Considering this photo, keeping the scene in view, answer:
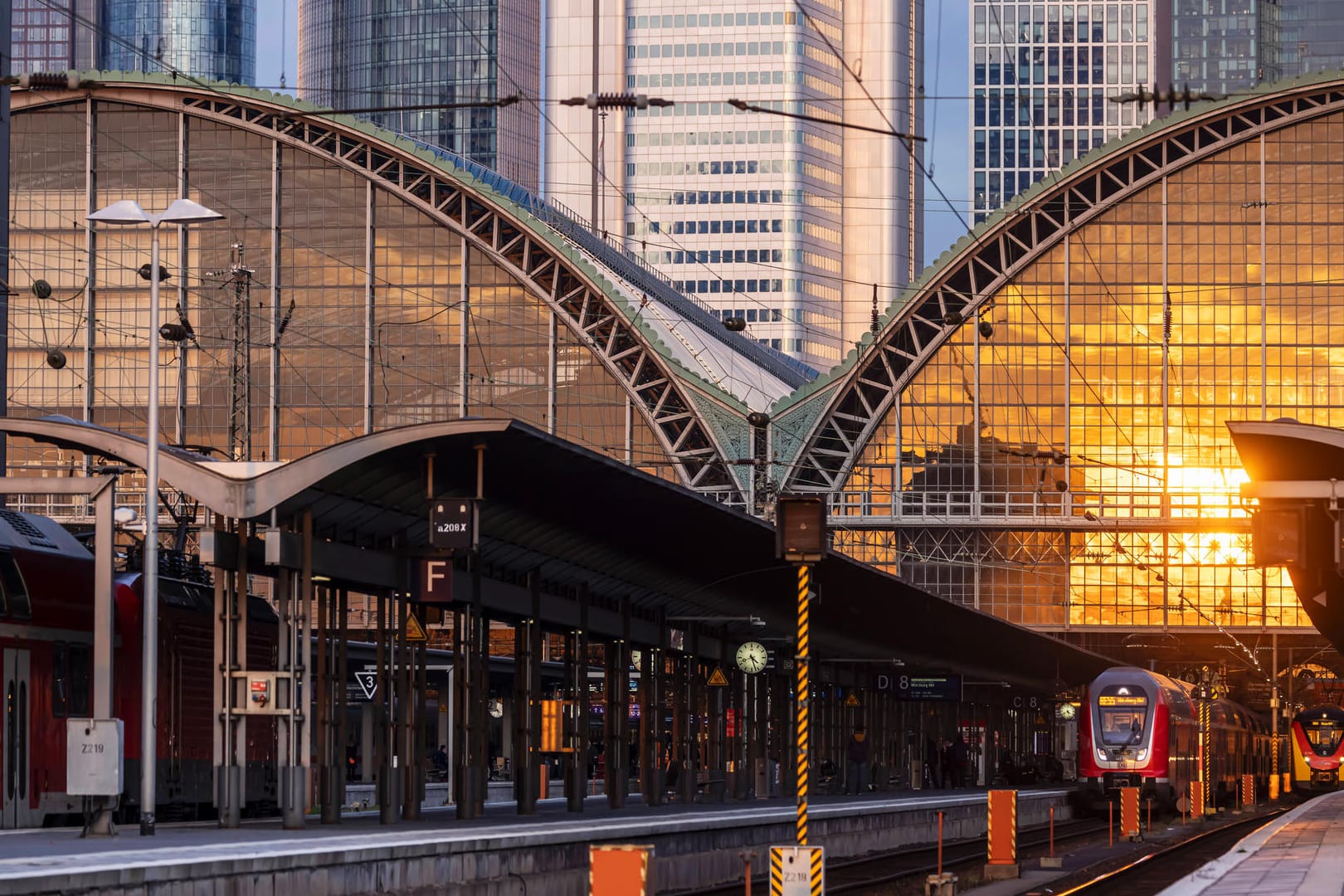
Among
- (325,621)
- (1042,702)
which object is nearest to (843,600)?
(325,621)

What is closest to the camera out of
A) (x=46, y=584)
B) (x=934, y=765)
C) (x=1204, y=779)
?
(x=46, y=584)

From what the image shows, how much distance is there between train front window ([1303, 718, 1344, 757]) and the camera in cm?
8969

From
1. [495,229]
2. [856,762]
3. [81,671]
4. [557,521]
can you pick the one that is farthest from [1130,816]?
[495,229]

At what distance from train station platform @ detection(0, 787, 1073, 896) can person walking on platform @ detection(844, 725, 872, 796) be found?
20.6 metres

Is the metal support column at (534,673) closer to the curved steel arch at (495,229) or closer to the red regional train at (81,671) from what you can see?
the red regional train at (81,671)

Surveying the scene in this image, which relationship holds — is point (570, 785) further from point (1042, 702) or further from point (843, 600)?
point (1042, 702)

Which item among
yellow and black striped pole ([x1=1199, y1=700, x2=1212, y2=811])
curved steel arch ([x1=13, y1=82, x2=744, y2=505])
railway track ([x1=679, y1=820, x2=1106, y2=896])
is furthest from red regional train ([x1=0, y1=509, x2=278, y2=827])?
curved steel arch ([x1=13, y1=82, x2=744, y2=505])

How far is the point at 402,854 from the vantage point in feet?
77.9

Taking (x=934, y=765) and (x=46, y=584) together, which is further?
(x=934, y=765)

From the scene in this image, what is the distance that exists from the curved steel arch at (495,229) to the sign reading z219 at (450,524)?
5594 centimetres

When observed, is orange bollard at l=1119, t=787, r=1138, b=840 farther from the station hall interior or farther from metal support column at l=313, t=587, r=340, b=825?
the station hall interior

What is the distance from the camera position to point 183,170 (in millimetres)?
88125

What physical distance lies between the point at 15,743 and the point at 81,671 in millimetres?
2602

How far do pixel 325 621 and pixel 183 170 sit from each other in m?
54.4
